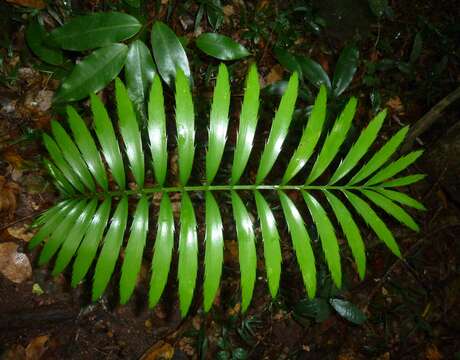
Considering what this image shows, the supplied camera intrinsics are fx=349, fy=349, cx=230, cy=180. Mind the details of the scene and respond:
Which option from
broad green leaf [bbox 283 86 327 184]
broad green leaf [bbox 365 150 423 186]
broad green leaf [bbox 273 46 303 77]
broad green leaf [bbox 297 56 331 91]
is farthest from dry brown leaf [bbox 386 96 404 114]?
broad green leaf [bbox 283 86 327 184]

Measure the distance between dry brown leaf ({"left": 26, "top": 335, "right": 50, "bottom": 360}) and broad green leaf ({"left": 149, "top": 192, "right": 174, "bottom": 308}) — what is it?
2.85 ft

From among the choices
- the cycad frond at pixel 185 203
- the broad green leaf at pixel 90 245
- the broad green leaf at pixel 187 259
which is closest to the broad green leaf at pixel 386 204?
the cycad frond at pixel 185 203

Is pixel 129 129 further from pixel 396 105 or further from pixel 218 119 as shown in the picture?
pixel 396 105

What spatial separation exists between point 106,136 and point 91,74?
0.47m

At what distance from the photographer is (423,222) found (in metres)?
2.61

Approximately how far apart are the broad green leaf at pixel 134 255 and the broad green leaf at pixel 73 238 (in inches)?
8.0

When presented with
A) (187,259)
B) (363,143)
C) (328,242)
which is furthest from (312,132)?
(187,259)

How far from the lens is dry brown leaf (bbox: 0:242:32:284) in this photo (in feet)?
5.52

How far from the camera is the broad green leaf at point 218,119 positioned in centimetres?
124

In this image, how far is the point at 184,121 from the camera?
128cm

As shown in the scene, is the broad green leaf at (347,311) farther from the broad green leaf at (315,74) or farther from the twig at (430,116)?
the broad green leaf at (315,74)

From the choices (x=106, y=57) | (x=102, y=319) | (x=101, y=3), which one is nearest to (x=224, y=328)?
(x=102, y=319)

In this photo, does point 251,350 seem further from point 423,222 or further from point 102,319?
point 423,222

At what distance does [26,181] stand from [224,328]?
1350 millimetres
